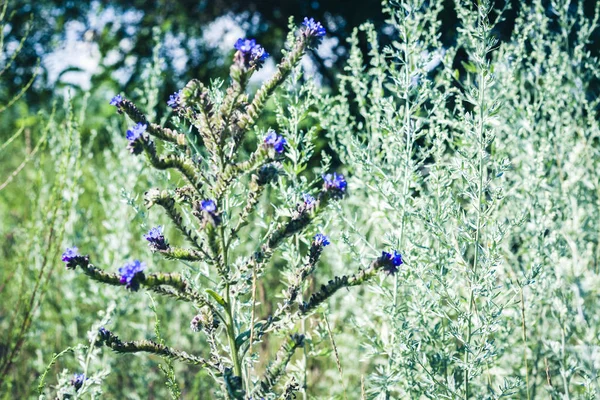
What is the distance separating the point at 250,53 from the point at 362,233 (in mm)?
1154

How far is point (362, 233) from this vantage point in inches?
87.2

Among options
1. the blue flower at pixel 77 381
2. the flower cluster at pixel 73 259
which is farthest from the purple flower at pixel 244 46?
the blue flower at pixel 77 381

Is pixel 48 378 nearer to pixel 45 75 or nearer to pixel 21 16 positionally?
pixel 45 75

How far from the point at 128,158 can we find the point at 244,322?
182cm

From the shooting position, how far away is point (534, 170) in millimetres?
2035

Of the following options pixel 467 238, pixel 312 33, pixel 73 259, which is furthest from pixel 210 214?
pixel 467 238

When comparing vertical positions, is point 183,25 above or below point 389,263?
above

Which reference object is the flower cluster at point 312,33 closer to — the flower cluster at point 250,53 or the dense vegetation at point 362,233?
the dense vegetation at point 362,233

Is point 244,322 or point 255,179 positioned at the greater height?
point 255,179

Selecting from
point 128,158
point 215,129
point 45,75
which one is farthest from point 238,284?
point 45,75

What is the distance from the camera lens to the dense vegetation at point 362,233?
124 cm

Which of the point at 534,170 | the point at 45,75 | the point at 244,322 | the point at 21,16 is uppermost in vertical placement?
the point at 21,16

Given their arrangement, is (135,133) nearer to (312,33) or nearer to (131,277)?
(131,277)

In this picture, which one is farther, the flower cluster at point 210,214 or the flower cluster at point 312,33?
the flower cluster at point 312,33
